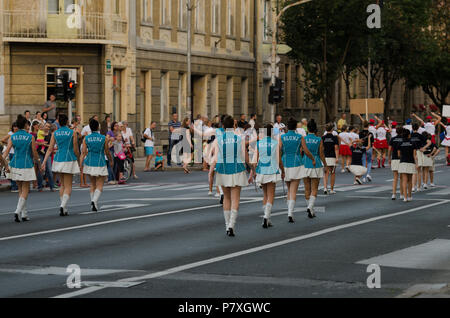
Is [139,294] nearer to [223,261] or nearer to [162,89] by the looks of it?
[223,261]

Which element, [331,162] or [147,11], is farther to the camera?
[147,11]

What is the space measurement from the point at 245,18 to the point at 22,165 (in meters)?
40.3

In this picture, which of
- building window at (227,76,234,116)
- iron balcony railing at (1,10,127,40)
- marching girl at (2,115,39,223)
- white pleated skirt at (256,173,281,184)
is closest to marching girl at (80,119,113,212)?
marching girl at (2,115,39,223)

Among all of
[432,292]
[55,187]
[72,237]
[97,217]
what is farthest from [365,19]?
[432,292]

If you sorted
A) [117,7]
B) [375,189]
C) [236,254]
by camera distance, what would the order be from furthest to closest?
1. [117,7]
2. [375,189]
3. [236,254]

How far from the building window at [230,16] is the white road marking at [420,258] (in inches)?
1629

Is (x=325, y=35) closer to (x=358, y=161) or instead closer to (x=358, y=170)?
(x=358, y=161)

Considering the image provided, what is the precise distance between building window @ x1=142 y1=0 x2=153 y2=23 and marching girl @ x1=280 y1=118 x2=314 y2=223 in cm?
2788

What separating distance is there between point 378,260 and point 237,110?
43.6 metres

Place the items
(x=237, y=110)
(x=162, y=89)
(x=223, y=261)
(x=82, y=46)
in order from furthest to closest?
(x=237, y=110)
(x=162, y=89)
(x=82, y=46)
(x=223, y=261)

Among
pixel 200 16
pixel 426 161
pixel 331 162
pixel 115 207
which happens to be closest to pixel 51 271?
pixel 115 207

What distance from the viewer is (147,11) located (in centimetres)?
4706

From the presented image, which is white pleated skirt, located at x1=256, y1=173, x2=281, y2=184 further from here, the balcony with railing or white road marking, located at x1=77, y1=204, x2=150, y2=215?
the balcony with railing

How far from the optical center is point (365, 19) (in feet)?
172
